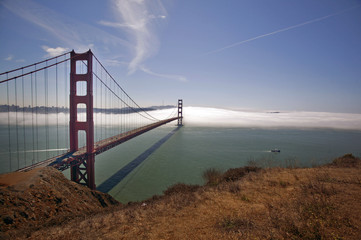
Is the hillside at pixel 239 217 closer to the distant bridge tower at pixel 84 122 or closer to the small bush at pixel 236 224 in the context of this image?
the small bush at pixel 236 224

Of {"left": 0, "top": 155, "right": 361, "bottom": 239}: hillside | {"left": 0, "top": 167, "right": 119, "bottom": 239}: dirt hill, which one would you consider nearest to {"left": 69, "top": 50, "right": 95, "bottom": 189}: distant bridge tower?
{"left": 0, "top": 167, "right": 119, "bottom": 239}: dirt hill

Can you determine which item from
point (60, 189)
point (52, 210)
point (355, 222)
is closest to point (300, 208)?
point (355, 222)

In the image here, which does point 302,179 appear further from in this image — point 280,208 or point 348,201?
point 280,208

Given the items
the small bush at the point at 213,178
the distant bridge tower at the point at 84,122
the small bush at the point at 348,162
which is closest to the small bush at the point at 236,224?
the small bush at the point at 213,178

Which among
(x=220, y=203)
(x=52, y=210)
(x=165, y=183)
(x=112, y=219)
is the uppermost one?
(x=220, y=203)

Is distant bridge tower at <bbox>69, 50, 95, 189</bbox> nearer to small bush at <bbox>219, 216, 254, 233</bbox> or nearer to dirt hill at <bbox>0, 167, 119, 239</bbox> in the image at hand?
dirt hill at <bbox>0, 167, 119, 239</bbox>

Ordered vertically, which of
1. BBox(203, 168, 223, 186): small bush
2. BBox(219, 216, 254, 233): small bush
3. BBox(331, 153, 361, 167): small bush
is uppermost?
BBox(219, 216, 254, 233): small bush

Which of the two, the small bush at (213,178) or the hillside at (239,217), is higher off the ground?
the hillside at (239,217)

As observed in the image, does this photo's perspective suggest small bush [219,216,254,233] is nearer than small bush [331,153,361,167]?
Yes

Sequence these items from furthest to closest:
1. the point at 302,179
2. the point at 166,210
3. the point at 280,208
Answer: the point at 302,179
the point at 166,210
the point at 280,208
